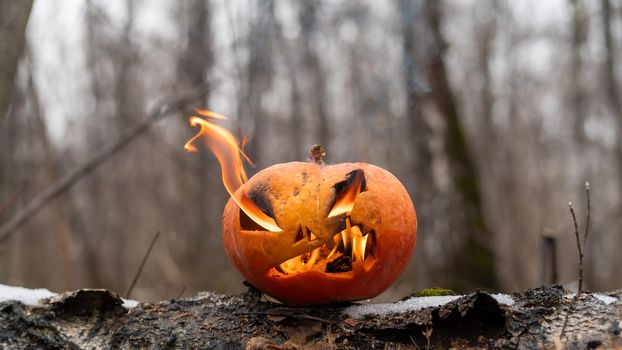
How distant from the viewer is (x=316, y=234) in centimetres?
162

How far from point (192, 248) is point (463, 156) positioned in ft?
16.7

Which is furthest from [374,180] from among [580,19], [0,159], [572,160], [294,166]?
[572,160]

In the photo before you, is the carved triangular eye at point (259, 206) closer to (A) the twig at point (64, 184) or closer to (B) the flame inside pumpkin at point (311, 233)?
(B) the flame inside pumpkin at point (311, 233)

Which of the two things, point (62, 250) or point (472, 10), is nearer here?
point (62, 250)

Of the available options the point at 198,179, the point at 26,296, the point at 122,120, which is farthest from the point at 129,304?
the point at 122,120

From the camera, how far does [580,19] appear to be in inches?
394

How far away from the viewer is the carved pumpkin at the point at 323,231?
1638 millimetres

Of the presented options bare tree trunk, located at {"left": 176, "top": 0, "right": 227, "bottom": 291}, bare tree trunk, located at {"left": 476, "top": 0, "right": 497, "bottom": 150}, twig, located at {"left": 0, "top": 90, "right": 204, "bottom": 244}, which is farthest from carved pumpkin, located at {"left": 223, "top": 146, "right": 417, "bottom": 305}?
bare tree trunk, located at {"left": 476, "top": 0, "right": 497, "bottom": 150}

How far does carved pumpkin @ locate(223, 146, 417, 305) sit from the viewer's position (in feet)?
5.37

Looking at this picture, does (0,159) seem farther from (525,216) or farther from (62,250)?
(525,216)

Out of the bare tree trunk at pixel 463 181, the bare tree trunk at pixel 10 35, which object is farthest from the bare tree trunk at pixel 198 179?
the bare tree trunk at pixel 10 35

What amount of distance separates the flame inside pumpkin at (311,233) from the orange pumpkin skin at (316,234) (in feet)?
0.08

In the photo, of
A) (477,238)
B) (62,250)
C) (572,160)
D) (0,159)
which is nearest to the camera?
(477,238)

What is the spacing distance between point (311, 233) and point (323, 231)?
5 cm
